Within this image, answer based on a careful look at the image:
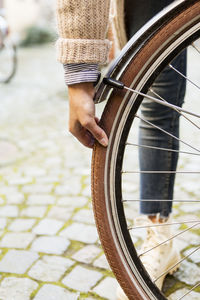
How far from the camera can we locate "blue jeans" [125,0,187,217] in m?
1.56

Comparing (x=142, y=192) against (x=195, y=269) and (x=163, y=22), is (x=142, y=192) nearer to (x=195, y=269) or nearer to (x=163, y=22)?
(x=195, y=269)

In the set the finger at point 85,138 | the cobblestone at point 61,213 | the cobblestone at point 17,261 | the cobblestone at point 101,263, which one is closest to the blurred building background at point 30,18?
the cobblestone at point 61,213

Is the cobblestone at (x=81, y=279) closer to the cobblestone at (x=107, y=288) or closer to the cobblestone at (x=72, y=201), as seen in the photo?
the cobblestone at (x=107, y=288)

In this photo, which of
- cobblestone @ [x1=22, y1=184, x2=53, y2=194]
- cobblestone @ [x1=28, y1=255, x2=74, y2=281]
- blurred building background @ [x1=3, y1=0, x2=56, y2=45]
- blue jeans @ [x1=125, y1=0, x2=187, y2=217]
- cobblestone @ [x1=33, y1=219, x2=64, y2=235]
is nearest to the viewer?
blue jeans @ [x1=125, y1=0, x2=187, y2=217]

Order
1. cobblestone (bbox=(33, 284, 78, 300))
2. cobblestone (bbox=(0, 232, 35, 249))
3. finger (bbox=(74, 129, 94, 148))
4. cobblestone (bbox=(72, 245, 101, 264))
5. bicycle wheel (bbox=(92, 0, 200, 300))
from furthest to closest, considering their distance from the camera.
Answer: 1. cobblestone (bbox=(0, 232, 35, 249))
2. cobblestone (bbox=(72, 245, 101, 264))
3. cobblestone (bbox=(33, 284, 78, 300))
4. finger (bbox=(74, 129, 94, 148))
5. bicycle wheel (bbox=(92, 0, 200, 300))

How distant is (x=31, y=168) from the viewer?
3109 mm

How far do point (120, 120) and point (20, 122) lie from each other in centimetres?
306

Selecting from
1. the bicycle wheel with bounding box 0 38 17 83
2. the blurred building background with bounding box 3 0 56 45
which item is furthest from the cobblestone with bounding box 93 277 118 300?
the blurred building background with bounding box 3 0 56 45

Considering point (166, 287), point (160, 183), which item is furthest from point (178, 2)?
point (166, 287)

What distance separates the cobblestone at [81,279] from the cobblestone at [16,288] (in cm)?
14

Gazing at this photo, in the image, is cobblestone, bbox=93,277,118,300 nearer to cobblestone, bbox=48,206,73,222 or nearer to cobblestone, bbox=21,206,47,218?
cobblestone, bbox=48,206,73,222

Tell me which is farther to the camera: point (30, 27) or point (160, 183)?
point (30, 27)

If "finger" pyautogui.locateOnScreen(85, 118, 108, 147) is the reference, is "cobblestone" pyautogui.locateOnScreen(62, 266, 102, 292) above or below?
below

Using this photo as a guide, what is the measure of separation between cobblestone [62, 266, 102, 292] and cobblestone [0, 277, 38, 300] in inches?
5.5
